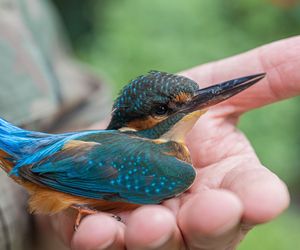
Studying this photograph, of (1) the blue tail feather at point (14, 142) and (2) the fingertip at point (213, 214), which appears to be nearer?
(2) the fingertip at point (213, 214)

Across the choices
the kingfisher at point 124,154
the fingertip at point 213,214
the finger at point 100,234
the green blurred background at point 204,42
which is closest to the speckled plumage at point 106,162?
the kingfisher at point 124,154

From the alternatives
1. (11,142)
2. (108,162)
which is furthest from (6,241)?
(108,162)

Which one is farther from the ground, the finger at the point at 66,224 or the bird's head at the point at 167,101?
the bird's head at the point at 167,101

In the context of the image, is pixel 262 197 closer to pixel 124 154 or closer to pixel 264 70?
pixel 124 154

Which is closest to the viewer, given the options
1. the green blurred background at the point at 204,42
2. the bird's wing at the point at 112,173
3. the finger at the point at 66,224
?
the bird's wing at the point at 112,173

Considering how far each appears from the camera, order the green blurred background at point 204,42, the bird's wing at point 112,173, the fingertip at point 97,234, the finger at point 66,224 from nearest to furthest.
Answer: the fingertip at point 97,234, the bird's wing at point 112,173, the finger at point 66,224, the green blurred background at point 204,42

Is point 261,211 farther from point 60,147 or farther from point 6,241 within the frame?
point 6,241

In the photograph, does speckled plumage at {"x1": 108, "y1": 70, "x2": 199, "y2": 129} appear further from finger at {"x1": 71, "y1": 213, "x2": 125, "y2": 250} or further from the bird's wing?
finger at {"x1": 71, "y1": 213, "x2": 125, "y2": 250}

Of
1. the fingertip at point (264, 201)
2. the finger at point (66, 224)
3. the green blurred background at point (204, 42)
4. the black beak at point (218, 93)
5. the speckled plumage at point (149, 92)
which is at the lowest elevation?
the green blurred background at point (204, 42)

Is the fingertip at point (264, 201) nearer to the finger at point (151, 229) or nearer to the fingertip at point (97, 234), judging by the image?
the finger at point (151, 229)
